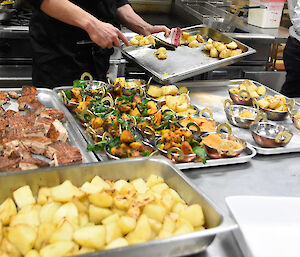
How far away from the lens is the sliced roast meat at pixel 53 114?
1.81 metres

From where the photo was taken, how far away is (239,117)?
1941 millimetres

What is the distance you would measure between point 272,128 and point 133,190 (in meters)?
1.02

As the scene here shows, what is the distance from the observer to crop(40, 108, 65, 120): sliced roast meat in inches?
71.2

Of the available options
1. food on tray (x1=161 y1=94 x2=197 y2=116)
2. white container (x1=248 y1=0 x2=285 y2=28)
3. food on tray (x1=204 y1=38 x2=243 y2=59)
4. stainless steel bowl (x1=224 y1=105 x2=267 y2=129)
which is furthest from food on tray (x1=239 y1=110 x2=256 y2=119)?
white container (x1=248 y1=0 x2=285 y2=28)

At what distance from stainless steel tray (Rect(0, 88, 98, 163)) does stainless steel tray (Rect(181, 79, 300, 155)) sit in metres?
0.74

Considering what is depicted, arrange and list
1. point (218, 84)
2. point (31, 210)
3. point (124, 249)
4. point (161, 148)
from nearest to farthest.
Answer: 1. point (124, 249)
2. point (31, 210)
3. point (161, 148)
4. point (218, 84)

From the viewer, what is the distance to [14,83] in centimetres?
332

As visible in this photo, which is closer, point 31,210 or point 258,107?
point 31,210

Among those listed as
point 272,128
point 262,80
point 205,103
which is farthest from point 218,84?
point 262,80

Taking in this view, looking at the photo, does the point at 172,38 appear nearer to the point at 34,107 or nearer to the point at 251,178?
the point at 34,107

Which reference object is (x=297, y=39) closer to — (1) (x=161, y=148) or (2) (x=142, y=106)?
(2) (x=142, y=106)

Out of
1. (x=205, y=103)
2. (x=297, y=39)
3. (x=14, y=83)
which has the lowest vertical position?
(x=14, y=83)

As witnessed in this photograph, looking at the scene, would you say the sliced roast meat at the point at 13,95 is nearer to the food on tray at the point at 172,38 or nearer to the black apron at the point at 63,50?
the black apron at the point at 63,50

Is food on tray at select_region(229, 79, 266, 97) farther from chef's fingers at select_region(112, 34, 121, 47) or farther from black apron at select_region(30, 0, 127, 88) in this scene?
black apron at select_region(30, 0, 127, 88)
